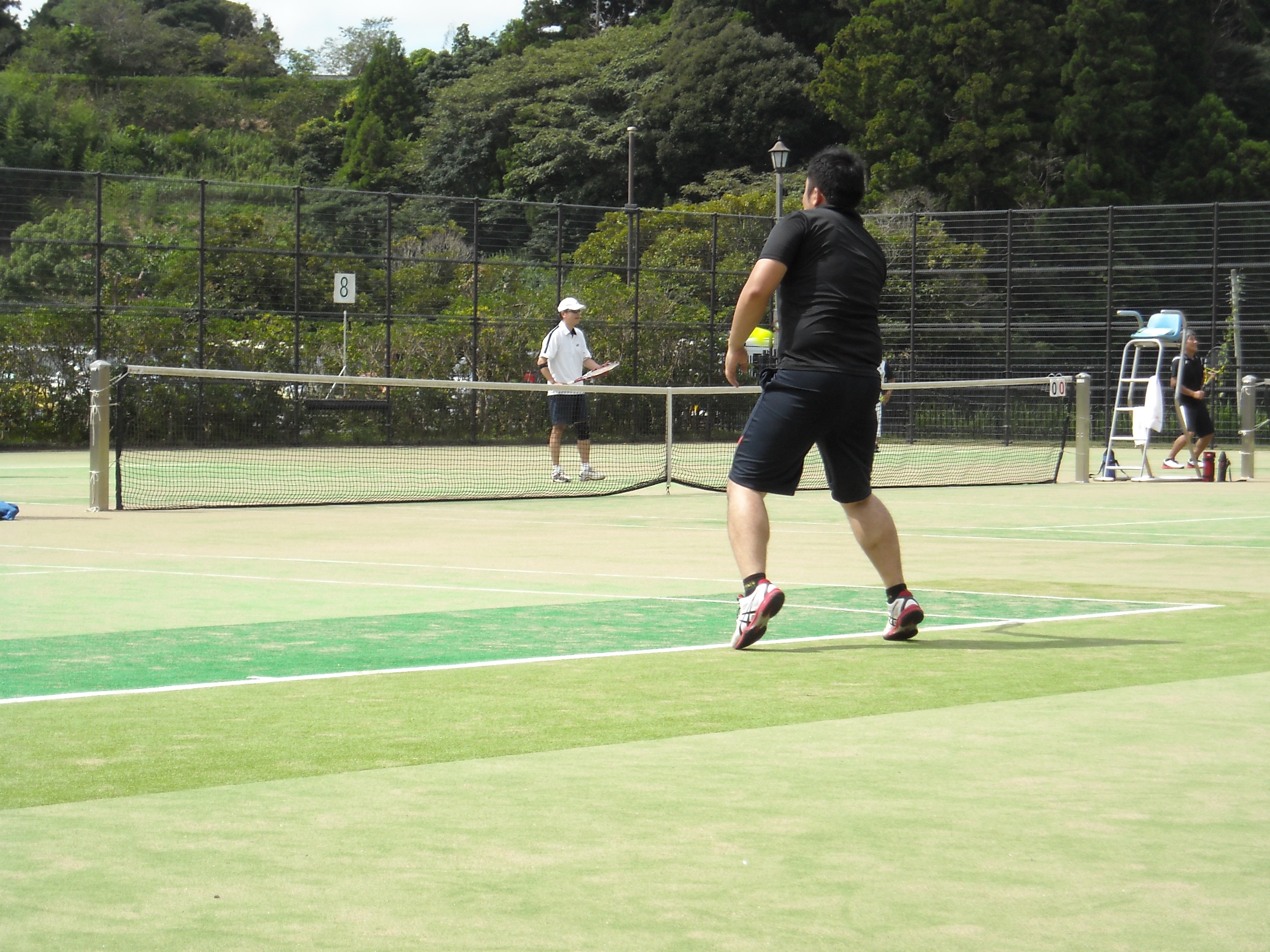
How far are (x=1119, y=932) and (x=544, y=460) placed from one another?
67.6ft

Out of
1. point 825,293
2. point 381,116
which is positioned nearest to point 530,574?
point 825,293

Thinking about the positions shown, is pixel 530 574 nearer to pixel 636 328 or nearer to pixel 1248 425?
pixel 1248 425

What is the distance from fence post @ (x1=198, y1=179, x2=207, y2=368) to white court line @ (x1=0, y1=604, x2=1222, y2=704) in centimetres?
2132

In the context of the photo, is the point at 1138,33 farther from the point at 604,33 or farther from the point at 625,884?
the point at 625,884

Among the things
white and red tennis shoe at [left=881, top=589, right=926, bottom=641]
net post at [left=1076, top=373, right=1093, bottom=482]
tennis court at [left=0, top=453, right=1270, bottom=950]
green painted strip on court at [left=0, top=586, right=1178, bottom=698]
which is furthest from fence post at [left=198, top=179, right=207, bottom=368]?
white and red tennis shoe at [left=881, top=589, right=926, bottom=641]

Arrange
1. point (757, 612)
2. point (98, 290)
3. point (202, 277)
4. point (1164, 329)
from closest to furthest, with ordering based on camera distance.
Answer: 1. point (757, 612)
2. point (1164, 329)
3. point (98, 290)
4. point (202, 277)

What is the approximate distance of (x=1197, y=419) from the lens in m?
19.1

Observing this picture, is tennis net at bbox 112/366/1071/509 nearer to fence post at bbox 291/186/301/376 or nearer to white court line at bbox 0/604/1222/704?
fence post at bbox 291/186/301/376

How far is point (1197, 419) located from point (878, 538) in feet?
44.6

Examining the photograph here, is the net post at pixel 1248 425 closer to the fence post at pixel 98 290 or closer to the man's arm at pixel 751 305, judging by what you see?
the man's arm at pixel 751 305

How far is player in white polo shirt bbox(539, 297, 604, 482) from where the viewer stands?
1706 cm

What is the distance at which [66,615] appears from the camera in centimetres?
703

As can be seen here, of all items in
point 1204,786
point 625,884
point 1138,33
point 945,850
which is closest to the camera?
point 625,884

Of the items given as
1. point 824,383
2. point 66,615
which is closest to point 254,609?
point 66,615
